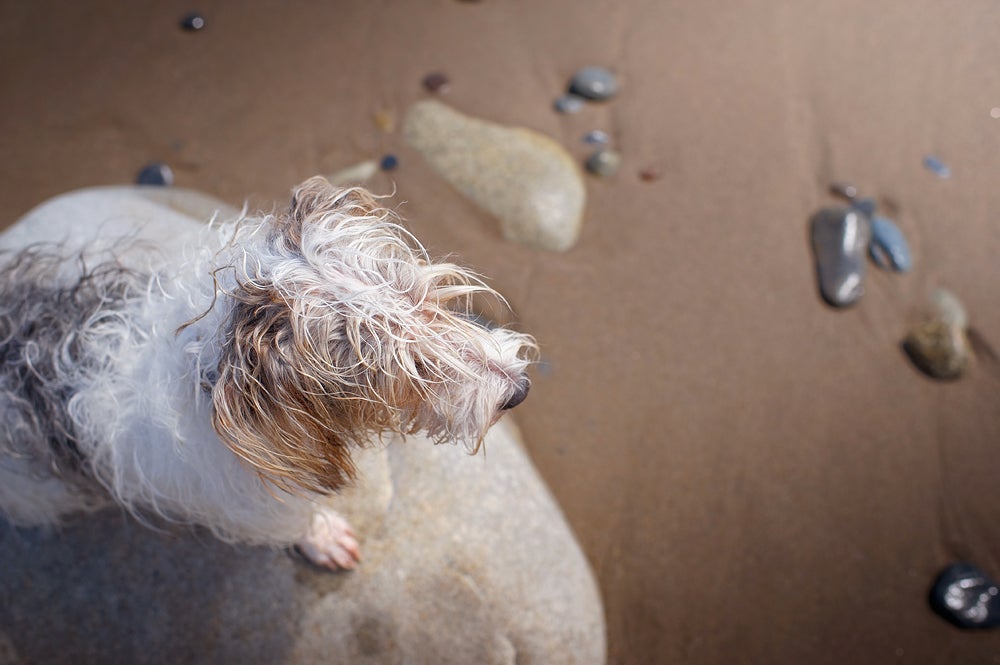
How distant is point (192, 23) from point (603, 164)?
10.7 feet

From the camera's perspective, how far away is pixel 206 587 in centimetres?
280

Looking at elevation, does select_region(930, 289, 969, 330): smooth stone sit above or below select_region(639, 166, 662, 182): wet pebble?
below

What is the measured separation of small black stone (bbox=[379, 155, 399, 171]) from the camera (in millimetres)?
4641

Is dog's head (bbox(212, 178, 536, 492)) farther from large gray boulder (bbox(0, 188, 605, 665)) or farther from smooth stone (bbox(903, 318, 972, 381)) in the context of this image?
smooth stone (bbox(903, 318, 972, 381))

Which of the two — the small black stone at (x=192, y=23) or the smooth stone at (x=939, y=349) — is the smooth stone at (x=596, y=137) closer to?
the smooth stone at (x=939, y=349)

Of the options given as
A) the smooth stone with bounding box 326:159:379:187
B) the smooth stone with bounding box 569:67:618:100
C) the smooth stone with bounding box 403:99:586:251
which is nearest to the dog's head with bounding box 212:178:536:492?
the smooth stone with bounding box 403:99:586:251

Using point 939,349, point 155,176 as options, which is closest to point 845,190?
point 939,349

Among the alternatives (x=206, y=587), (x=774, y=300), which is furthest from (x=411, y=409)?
(x=774, y=300)

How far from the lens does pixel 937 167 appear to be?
466cm

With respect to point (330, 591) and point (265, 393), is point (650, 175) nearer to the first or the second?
point (330, 591)

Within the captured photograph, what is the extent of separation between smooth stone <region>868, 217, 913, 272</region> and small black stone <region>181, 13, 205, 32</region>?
4986 millimetres

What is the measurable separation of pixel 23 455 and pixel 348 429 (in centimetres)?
139

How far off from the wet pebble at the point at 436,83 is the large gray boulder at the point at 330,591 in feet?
9.45

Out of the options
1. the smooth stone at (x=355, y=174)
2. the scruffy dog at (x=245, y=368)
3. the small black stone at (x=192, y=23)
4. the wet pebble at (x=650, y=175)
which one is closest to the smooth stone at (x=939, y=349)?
the wet pebble at (x=650, y=175)
